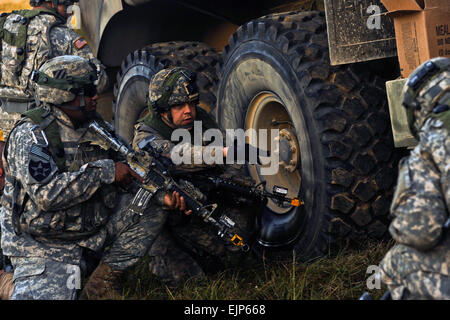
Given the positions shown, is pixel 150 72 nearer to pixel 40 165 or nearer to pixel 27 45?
pixel 27 45

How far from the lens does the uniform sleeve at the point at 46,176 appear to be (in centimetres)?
338

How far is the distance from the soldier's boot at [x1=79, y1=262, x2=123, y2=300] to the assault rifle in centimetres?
37

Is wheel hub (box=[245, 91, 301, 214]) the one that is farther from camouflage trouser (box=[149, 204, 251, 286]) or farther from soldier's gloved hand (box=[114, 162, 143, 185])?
soldier's gloved hand (box=[114, 162, 143, 185])

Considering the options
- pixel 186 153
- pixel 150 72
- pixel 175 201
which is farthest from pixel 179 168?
pixel 150 72

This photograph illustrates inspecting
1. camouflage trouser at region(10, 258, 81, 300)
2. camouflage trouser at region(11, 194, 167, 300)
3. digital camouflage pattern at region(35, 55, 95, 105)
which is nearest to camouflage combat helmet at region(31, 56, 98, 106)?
digital camouflage pattern at region(35, 55, 95, 105)

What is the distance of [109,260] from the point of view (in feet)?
12.4

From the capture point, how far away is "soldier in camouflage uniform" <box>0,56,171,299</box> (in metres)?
3.44

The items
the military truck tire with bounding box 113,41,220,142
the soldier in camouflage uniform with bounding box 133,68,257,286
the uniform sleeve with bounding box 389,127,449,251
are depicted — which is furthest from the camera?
A: the military truck tire with bounding box 113,41,220,142

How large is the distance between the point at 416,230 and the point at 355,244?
4.77ft

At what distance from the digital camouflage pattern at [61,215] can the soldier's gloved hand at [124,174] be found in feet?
0.12

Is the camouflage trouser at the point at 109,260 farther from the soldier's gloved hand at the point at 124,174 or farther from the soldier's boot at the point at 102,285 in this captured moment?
the soldier's gloved hand at the point at 124,174

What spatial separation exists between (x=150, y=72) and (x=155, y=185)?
167cm

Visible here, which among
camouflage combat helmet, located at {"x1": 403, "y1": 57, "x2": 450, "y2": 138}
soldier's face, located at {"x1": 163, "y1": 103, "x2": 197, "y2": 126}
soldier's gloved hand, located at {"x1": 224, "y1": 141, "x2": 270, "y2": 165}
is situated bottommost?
soldier's gloved hand, located at {"x1": 224, "y1": 141, "x2": 270, "y2": 165}
